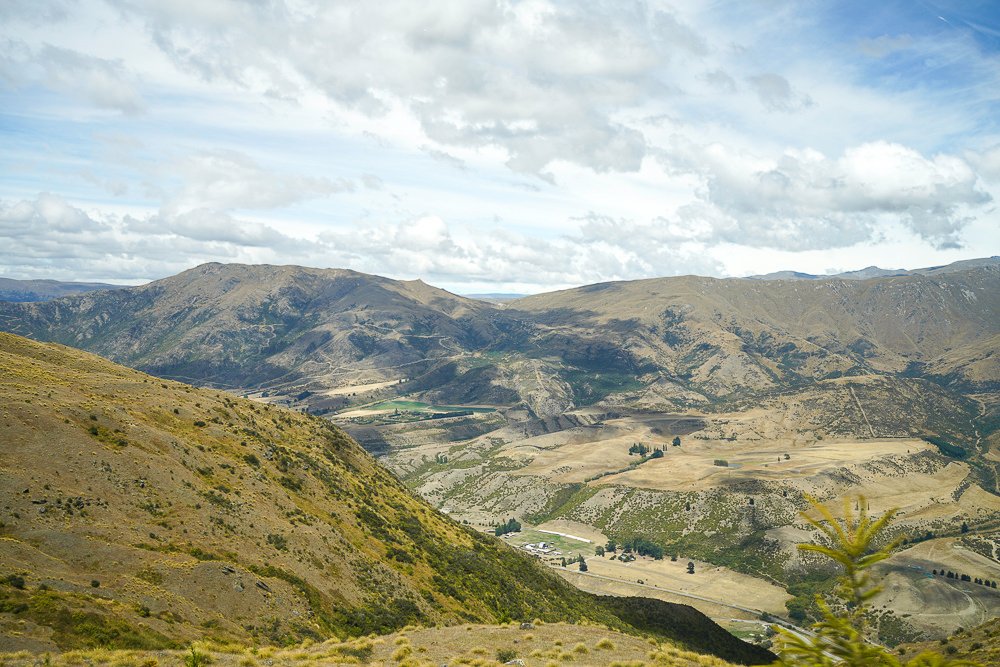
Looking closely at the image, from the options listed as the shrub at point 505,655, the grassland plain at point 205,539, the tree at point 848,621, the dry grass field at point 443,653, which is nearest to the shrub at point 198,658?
the dry grass field at point 443,653

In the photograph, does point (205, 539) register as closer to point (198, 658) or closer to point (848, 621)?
point (198, 658)

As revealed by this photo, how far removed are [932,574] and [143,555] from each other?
240876 mm

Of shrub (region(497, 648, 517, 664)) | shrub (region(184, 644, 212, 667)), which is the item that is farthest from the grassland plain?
shrub (region(497, 648, 517, 664))

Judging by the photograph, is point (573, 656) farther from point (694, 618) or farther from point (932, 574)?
point (932, 574)

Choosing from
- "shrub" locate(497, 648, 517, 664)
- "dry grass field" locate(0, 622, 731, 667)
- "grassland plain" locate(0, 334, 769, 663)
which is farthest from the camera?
"grassland plain" locate(0, 334, 769, 663)

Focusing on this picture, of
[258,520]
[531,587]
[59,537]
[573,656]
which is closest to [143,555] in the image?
[59,537]

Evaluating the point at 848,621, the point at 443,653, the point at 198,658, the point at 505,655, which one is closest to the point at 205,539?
the point at 443,653

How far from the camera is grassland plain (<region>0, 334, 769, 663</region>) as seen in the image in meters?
39.6

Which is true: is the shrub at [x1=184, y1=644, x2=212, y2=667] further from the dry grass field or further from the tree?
the tree

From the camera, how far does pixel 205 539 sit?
55.0 meters

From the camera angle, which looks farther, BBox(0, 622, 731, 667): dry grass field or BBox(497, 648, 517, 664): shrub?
BBox(497, 648, 517, 664): shrub

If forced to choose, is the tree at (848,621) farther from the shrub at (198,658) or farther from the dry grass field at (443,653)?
Answer: the shrub at (198,658)

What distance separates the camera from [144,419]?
71.4 meters

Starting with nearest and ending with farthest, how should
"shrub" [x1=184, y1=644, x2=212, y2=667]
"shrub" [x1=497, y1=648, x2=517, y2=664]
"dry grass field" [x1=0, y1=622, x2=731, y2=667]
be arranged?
"shrub" [x1=184, y1=644, x2=212, y2=667]
"dry grass field" [x1=0, y1=622, x2=731, y2=667]
"shrub" [x1=497, y1=648, x2=517, y2=664]
